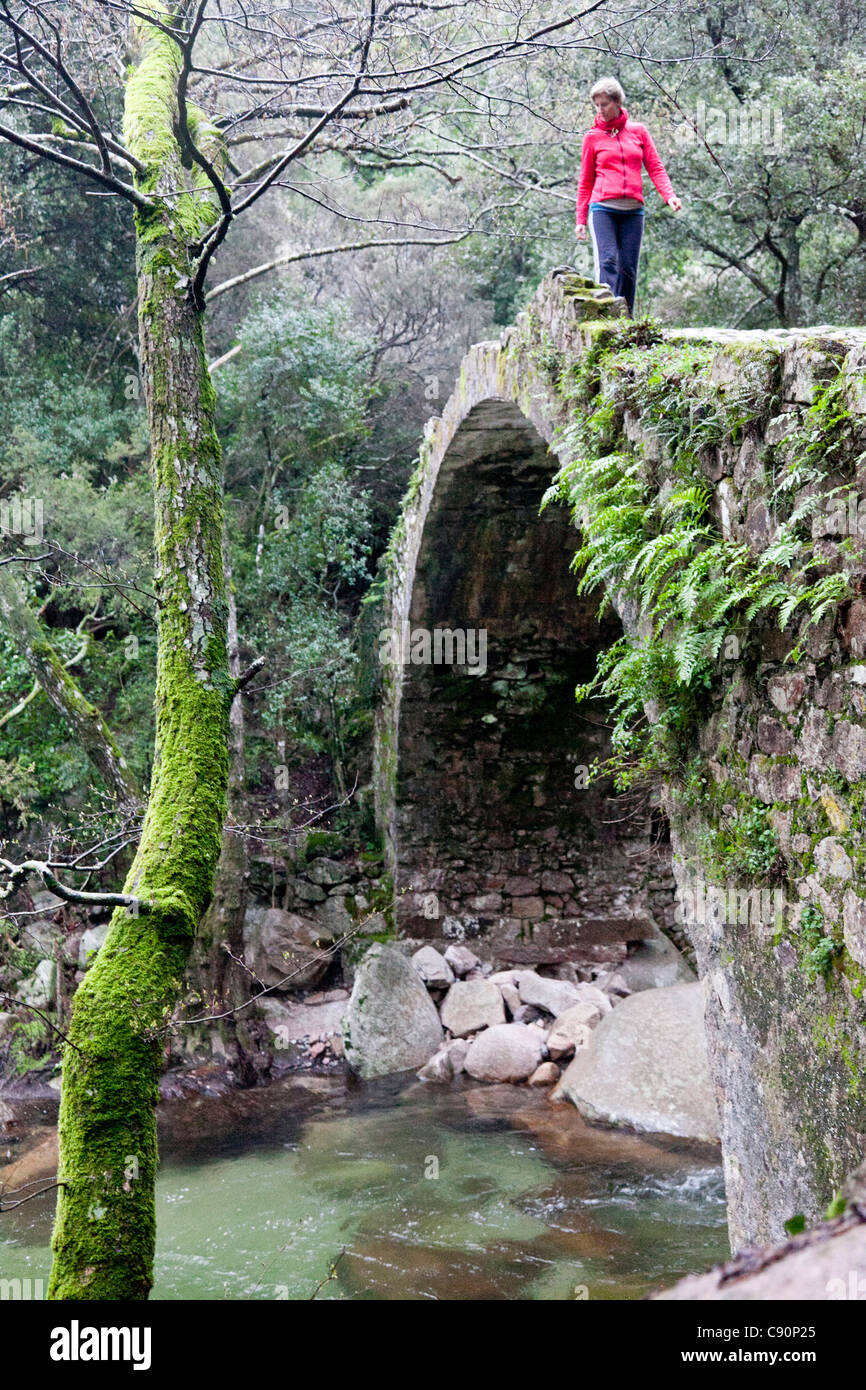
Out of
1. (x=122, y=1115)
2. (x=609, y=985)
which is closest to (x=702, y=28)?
(x=609, y=985)

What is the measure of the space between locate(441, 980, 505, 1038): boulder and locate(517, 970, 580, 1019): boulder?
1.04 ft

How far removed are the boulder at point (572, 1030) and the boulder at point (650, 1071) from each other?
0.50 metres

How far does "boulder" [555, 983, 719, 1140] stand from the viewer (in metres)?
6.89

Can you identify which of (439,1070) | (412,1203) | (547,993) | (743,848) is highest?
(743,848)

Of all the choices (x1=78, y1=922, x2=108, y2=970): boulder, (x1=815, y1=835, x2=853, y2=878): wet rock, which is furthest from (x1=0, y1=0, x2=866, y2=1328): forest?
(x1=78, y1=922, x2=108, y2=970): boulder

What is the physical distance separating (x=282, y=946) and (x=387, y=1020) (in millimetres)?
1277

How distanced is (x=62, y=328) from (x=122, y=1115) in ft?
36.1

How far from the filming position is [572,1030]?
830 centimetres

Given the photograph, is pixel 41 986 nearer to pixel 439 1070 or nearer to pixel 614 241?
pixel 439 1070

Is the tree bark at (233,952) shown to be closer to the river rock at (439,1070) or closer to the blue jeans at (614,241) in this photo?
the river rock at (439,1070)

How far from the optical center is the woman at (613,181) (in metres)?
5.28

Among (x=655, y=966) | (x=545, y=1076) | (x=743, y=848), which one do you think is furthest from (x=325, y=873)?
(x=743, y=848)

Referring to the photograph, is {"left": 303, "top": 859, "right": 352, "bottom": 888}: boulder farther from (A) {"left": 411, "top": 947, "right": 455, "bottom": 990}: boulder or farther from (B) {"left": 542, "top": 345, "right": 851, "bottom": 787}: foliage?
(B) {"left": 542, "top": 345, "right": 851, "bottom": 787}: foliage

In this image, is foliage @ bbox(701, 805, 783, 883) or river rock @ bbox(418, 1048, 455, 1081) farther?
river rock @ bbox(418, 1048, 455, 1081)
